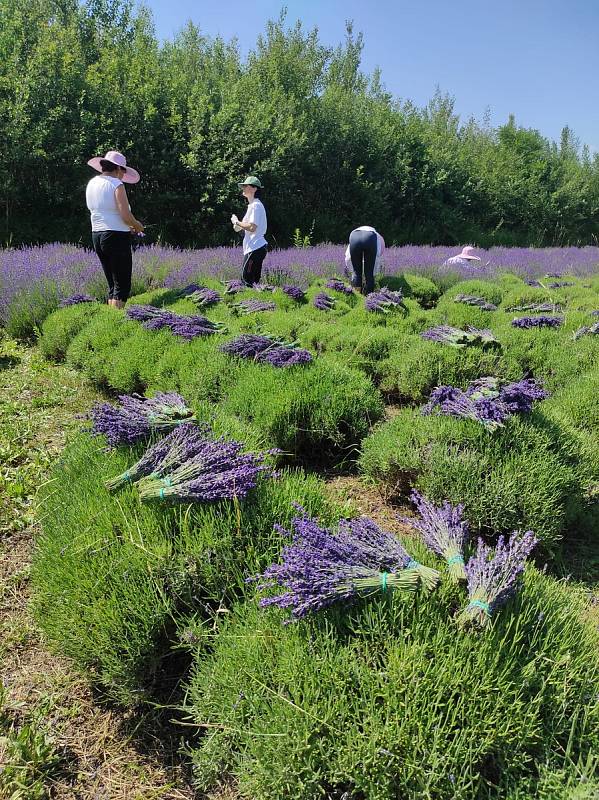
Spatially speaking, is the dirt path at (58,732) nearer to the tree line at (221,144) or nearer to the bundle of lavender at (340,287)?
the bundle of lavender at (340,287)

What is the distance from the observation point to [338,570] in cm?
155

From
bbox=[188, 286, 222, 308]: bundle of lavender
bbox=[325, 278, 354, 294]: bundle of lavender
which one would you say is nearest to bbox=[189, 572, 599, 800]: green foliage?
bbox=[188, 286, 222, 308]: bundle of lavender

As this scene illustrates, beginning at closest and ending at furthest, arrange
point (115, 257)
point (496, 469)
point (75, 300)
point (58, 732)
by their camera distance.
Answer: point (58, 732), point (496, 469), point (115, 257), point (75, 300)

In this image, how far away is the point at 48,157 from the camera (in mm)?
10922

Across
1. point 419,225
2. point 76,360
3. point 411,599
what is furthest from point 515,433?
point 419,225

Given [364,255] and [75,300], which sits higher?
[364,255]

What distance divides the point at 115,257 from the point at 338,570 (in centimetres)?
502

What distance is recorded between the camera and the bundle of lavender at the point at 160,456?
213 centimetres

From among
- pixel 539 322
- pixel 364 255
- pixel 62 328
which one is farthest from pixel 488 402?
pixel 364 255

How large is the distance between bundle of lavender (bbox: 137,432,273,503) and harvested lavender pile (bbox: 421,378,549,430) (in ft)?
4.06

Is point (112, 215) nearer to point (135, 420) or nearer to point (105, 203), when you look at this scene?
point (105, 203)

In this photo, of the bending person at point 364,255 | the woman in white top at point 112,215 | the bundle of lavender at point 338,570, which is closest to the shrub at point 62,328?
the woman in white top at point 112,215

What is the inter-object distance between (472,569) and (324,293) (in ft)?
18.0

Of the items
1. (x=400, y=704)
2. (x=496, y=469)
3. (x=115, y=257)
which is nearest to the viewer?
(x=400, y=704)
